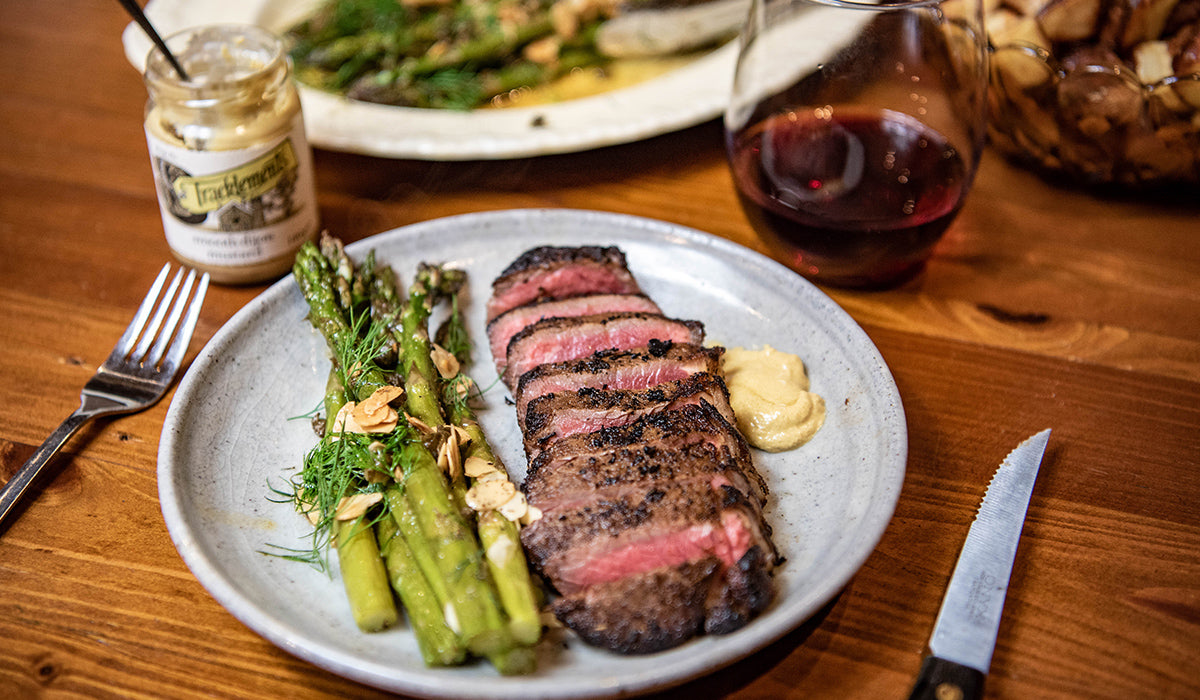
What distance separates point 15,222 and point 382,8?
213 centimetres

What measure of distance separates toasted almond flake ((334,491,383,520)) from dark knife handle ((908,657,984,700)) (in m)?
1.33

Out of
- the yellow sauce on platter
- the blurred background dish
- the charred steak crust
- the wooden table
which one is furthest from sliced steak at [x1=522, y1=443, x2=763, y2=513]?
the yellow sauce on platter

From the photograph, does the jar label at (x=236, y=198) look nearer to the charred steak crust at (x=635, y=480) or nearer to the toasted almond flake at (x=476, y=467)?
the charred steak crust at (x=635, y=480)

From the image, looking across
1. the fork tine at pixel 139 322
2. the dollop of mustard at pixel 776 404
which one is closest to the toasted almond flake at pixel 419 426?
the dollop of mustard at pixel 776 404

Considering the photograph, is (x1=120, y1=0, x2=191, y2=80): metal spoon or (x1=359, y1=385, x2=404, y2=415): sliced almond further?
(x1=120, y1=0, x2=191, y2=80): metal spoon

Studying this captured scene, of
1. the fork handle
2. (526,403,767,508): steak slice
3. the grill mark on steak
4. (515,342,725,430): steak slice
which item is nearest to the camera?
the grill mark on steak

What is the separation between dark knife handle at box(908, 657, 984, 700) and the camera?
193 centimetres

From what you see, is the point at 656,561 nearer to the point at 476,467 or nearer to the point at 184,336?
the point at 476,467

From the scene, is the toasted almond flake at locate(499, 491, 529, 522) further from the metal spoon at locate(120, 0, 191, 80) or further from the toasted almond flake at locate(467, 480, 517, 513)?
the metal spoon at locate(120, 0, 191, 80)

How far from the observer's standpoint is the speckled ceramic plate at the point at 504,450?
1.94 m

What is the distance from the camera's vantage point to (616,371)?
259cm

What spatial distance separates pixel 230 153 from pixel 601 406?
4.95ft

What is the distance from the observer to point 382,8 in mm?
4828

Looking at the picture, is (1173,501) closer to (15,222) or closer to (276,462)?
(276,462)
